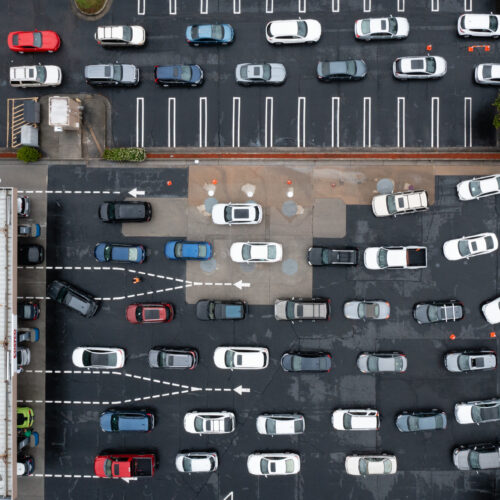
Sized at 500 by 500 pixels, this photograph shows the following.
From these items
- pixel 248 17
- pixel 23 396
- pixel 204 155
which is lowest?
pixel 23 396

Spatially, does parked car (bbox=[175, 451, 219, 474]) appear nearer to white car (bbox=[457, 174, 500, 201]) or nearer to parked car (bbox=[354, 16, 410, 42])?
white car (bbox=[457, 174, 500, 201])

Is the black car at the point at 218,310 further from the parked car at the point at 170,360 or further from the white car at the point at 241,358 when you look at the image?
the parked car at the point at 170,360

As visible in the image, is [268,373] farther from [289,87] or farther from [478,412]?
[289,87]

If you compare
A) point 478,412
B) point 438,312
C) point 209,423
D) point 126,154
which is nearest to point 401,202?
point 438,312

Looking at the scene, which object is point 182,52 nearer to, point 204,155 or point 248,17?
point 248,17

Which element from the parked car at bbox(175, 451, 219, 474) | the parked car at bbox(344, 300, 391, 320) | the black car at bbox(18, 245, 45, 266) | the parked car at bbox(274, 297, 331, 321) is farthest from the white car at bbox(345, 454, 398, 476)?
the black car at bbox(18, 245, 45, 266)

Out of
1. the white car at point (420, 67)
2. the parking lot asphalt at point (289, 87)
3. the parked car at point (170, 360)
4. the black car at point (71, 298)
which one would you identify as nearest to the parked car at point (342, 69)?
the parking lot asphalt at point (289, 87)

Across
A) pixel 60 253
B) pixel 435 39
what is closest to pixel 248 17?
pixel 435 39
